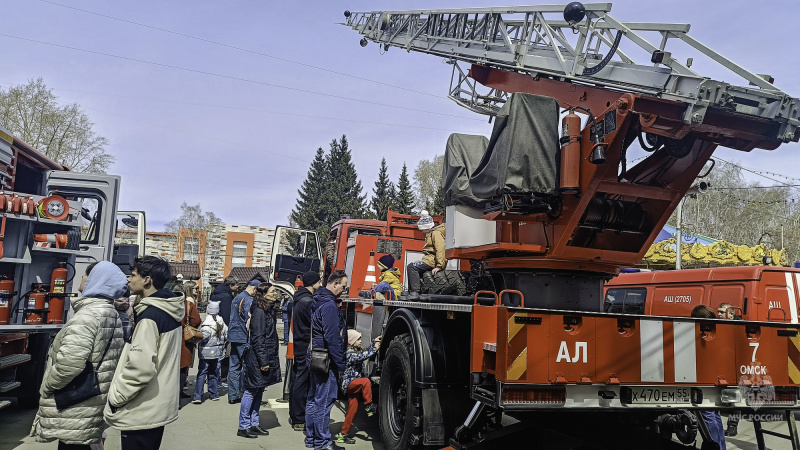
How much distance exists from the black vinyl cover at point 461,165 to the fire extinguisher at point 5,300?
15.7ft

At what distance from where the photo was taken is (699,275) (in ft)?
29.7

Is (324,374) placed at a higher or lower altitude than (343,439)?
higher

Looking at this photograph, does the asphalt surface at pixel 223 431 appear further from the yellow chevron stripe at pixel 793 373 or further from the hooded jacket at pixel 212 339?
the yellow chevron stripe at pixel 793 373

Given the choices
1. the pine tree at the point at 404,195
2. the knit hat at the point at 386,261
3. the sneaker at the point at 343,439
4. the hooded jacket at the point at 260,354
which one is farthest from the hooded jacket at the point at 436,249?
the pine tree at the point at 404,195

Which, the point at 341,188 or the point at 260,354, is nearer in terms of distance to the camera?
the point at 260,354

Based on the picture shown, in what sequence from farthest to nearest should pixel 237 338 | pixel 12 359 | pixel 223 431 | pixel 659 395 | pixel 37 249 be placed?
pixel 237 338 → pixel 223 431 → pixel 37 249 → pixel 12 359 → pixel 659 395

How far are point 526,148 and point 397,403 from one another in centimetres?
295

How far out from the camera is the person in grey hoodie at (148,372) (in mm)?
3529

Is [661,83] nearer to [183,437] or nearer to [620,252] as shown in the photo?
[620,252]

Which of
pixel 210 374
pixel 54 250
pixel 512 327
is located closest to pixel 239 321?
pixel 210 374

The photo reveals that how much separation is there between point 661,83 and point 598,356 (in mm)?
2878

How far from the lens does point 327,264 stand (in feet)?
41.5

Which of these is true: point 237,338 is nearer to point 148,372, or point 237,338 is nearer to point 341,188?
point 148,372

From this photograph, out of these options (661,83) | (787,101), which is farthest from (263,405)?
(787,101)
